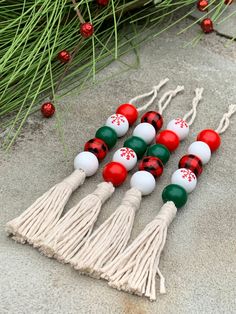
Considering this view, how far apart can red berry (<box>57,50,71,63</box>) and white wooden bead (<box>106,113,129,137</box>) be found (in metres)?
0.16

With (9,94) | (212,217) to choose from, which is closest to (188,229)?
(212,217)

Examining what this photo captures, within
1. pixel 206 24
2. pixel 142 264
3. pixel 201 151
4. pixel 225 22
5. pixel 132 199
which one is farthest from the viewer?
pixel 225 22

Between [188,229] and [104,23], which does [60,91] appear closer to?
[104,23]

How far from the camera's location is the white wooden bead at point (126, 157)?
1313 millimetres

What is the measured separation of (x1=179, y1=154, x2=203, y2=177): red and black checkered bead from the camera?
1316 millimetres

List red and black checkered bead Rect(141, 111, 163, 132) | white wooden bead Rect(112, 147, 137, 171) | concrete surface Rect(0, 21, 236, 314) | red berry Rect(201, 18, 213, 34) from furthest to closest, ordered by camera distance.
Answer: red berry Rect(201, 18, 213, 34) → red and black checkered bead Rect(141, 111, 163, 132) → white wooden bead Rect(112, 147, 137, 171) → concrete surface Rect(0, 21, 236, 314)

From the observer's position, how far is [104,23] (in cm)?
164

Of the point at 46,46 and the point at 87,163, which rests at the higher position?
the point at 46,46

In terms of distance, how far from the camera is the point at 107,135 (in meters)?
1.36

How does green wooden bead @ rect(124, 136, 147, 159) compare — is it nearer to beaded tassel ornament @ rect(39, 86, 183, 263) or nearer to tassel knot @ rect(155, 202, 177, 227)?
beaded tassel ornament @ rect(39, 86, 183, 263)

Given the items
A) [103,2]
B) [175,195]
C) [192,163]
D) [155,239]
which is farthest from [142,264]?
[103,2]

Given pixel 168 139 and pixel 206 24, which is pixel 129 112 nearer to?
pixel 168 139

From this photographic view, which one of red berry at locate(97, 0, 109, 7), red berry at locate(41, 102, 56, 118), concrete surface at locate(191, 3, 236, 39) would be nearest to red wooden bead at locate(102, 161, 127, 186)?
red berry at locate(41, 102, 56, 118)

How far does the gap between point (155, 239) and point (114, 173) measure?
17cm
